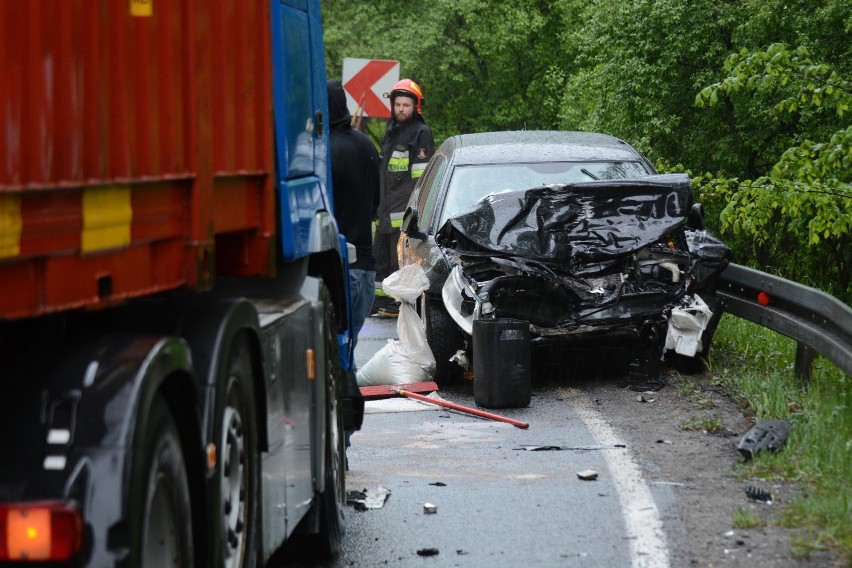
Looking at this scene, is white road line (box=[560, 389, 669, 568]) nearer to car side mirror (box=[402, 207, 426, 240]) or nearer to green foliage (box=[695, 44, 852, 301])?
green foliage (box=[695, 44, 852, 301])

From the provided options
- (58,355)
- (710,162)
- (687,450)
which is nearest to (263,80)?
(58,355)

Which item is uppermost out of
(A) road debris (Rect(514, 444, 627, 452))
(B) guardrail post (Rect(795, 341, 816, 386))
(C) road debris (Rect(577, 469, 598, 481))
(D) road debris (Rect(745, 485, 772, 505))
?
(B) guardrail post (Rect(795, 341, 816, 386))

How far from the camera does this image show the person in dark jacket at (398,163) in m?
16.6

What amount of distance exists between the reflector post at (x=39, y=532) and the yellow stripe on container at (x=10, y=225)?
57 cm

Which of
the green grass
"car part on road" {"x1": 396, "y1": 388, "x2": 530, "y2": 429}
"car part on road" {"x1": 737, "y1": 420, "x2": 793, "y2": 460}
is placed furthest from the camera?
"car part on road" {"x1": 396, "y1": 388, "x2": 530, "y2": 429}

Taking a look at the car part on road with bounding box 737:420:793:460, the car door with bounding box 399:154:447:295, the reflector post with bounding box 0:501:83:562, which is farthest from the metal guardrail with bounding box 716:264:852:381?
the reflector post with bounding box 0:501:83:562

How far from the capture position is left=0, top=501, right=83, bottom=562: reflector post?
10.5 feet

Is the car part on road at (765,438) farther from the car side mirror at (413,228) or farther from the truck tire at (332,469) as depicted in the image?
the car side mirror at (413,228)

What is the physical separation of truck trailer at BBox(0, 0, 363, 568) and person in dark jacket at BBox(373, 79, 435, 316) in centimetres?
1094

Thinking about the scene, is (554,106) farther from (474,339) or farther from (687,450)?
(687,450)

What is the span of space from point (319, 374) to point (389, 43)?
24780 mm

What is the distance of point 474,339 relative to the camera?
10.6 metres

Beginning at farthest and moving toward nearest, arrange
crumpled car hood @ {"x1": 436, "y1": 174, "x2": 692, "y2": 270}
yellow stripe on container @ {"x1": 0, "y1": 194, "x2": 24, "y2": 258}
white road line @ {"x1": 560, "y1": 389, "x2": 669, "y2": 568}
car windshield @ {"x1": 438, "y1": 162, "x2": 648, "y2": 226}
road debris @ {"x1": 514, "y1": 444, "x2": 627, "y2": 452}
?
car windshield @ {"x1": 438, "y1": 162, "x2": 648, "y2": 226} < crumpled car hood @ {"x1": 436, "y1": 174, "x2": 692, "y2": 270} < road debris @ {"x1": 514, "y1": 444, "x2": 627, "y2": 452} < white road line @ {"x1": 560, "y1": 389, "x2": 669, "y2": 568} < yellow stripe on container @ {"x1": 0, "y1": 194, "x2": 24, "y2": 258}

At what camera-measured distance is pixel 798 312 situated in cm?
1002
